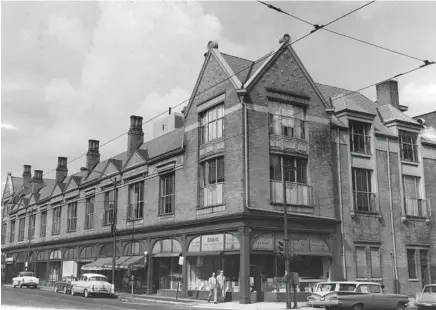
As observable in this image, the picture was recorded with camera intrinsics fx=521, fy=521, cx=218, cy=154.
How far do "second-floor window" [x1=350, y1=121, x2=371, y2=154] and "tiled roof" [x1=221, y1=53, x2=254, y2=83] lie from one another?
815cm

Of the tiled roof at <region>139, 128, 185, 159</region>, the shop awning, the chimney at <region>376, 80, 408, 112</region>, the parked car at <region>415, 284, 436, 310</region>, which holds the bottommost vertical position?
the parked car at <region>415, 284, 436, 310</region>

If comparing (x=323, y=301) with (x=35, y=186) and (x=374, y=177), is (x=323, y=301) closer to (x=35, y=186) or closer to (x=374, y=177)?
(x=374, y=177)

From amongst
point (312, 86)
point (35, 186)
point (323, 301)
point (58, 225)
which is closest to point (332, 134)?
point (312, 86)

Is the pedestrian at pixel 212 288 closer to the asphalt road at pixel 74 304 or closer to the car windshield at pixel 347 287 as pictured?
the asphalt road at pixel 74 304

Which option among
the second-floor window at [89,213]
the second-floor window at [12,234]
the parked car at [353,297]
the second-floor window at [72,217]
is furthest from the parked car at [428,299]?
the second-floor window at [12,234]

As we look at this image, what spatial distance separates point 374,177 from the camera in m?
35.8

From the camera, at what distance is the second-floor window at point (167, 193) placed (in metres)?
37.2

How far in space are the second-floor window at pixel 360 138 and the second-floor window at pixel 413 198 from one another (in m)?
4.07

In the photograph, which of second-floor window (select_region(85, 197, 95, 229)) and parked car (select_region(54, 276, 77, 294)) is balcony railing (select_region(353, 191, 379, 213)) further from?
second-floor window (select_region(85, 197, 95, 229))

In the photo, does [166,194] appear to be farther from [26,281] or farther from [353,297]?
[26,281]

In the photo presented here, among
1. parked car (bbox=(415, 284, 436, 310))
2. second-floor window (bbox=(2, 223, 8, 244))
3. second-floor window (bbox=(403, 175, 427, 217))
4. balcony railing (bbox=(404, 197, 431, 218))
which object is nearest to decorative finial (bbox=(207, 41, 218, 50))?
second-floor window (bbox=(403, 175, 427, 217))

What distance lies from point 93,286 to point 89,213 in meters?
17.0

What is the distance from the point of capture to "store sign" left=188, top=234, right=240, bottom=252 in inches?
1195

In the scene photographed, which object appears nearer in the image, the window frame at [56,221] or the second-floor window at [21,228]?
the window frame at [56,221]
